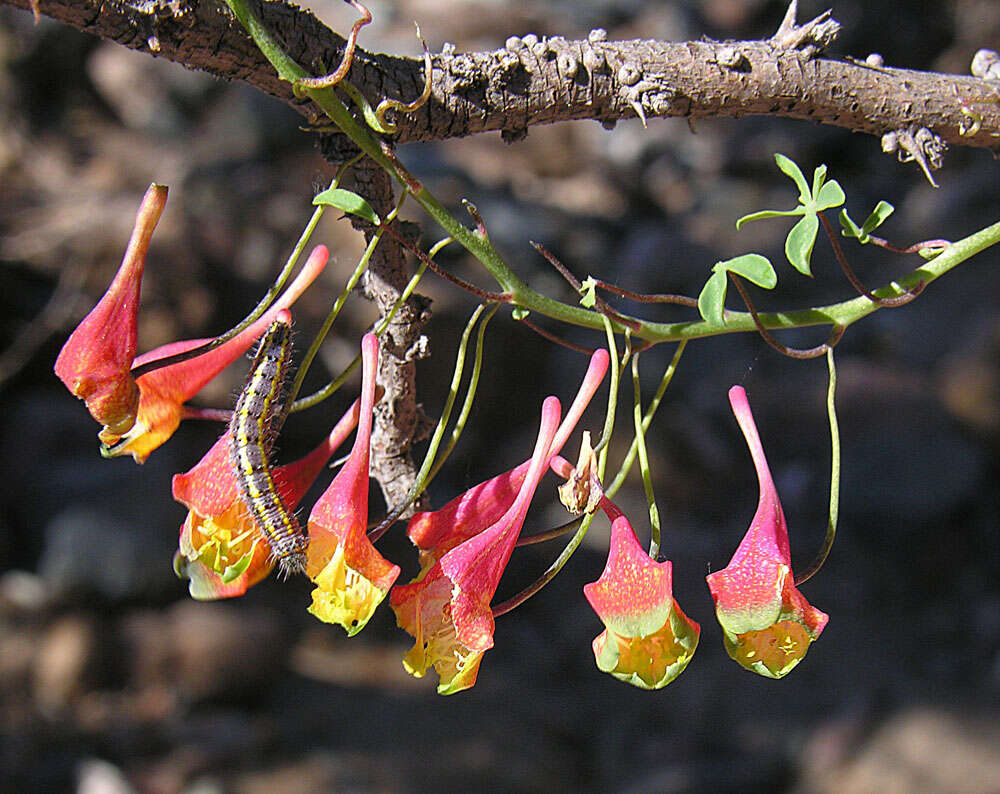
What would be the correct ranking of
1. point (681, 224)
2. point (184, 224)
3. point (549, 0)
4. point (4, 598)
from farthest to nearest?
point (549, 0), point (681, 224), point (184, 224), point (4, 598)

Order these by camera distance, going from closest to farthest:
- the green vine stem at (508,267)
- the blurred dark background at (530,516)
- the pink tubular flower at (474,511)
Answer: the green vine stem at (508,267), the pink tubular flower at (474,511), the blurred dark background at (530,516)

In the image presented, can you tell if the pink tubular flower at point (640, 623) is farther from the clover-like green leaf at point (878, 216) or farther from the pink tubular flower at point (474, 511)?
the clover-like green leaf at point (878, 216)

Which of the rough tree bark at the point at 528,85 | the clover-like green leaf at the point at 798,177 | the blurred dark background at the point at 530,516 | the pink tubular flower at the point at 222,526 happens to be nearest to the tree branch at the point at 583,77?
the rough tree bark at the point at 528,85

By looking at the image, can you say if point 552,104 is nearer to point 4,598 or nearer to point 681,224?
point 4,598

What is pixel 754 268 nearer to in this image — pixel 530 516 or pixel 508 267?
pixel 508 267

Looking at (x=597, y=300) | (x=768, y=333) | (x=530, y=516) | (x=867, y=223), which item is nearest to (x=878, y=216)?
(x=867, y=223)

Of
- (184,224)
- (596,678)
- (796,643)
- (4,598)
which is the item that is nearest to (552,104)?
(796,643)
